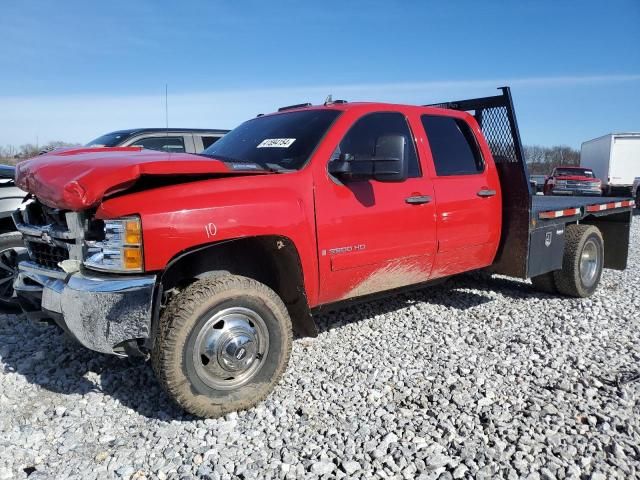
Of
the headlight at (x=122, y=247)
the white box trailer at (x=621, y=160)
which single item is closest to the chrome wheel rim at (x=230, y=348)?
the headlight at (x=122, y=247)

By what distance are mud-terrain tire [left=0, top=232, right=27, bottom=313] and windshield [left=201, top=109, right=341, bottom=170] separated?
6.39ft

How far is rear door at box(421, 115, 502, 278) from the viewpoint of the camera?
4387mm

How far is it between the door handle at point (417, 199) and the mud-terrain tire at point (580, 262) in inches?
94.4

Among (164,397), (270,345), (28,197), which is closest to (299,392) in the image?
(270,345)

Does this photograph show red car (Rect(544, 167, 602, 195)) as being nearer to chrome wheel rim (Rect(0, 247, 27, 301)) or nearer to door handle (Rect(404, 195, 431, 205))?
door handle (Rect(404, 195, 431, 205))

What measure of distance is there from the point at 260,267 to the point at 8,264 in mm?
2649

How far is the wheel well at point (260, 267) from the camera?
10.8 ft

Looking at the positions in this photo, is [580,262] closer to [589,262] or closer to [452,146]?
[589,262]

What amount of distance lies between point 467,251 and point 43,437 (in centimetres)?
343

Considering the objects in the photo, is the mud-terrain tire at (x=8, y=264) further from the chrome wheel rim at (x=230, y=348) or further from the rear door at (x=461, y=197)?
the rear door at (x=461, y=197)

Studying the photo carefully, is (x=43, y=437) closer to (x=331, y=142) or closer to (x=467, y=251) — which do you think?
(x=331, y=142)

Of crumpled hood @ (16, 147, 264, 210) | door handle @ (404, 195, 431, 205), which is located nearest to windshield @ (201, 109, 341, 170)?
crumpled hood @ (16, 147, 264, 210)

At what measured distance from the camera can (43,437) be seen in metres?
2.98

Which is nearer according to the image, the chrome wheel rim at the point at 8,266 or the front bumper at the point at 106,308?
the front bumper at the point at 106,308
